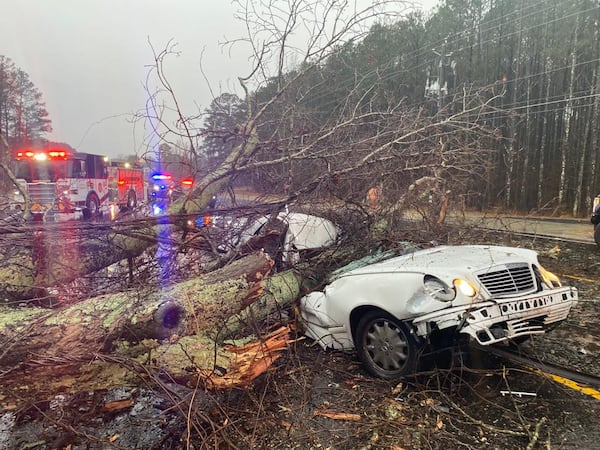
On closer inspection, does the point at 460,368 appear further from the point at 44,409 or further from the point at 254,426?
the point at 44,409

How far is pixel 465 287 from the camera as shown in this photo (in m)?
3.02

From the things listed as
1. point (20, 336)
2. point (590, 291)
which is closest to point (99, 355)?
point (20, 336)

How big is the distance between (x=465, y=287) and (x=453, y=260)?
1.45 feet

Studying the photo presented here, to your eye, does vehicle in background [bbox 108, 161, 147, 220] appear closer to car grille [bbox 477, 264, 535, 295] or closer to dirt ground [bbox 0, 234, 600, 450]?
dirt ground [bbox 0, 234, 600, 450]

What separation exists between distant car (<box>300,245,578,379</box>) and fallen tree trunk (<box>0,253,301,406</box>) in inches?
27.7

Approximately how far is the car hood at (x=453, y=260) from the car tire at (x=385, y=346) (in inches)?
16.4

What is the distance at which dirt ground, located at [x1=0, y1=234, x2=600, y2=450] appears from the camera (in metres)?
2.57

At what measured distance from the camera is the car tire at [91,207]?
58.6 feet

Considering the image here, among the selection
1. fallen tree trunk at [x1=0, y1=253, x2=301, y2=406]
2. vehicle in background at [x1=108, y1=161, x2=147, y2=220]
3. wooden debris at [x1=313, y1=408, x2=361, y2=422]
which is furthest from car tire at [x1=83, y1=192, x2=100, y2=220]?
wooden debris at [x1=313, y1=408, x2=361, y2=422]

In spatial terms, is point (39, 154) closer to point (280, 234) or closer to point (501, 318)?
point (280, 234)

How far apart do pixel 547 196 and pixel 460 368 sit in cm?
2308

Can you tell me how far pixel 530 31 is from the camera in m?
21.6

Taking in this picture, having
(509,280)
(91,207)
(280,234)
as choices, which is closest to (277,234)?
(280,234)

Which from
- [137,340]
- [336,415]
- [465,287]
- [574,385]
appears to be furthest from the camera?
[574,385]
